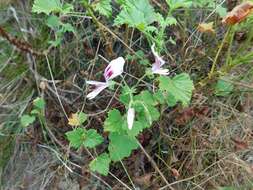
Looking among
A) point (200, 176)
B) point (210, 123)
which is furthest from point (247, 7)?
point (200, 176)

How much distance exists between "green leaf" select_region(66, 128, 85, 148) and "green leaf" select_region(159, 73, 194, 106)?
0.30 metres

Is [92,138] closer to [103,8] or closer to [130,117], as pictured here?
[130,117]

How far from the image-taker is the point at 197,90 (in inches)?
58.3

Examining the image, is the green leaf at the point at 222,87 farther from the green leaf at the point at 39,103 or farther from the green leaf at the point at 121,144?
the green leaf at the point at 39,103

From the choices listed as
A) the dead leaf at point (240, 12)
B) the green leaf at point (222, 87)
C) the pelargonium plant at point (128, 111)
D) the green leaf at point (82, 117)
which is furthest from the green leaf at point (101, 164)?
the dead leaf at point (240, 12)

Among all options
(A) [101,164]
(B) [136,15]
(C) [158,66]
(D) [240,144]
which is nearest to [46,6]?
(B) [136,15]

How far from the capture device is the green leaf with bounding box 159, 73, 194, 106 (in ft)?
4.08

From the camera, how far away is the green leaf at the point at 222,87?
58.2 inches

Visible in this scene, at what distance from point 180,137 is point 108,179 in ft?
0.88

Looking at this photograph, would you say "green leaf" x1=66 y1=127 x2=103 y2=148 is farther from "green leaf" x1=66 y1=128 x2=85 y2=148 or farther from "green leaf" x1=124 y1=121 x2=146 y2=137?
"green leaf" x1=124 y1=121 x2=146 y2=137

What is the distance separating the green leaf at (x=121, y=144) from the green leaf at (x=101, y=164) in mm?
41

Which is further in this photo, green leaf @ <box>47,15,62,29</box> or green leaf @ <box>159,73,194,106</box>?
green leaf @ <box>47,15,62,29</box>

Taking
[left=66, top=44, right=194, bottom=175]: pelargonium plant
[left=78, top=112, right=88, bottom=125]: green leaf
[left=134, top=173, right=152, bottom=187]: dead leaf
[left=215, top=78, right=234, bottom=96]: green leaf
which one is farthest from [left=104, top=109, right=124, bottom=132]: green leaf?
[left=215, top=78, right=234, bottom=96]: green leaf

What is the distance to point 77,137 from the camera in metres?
1.40
